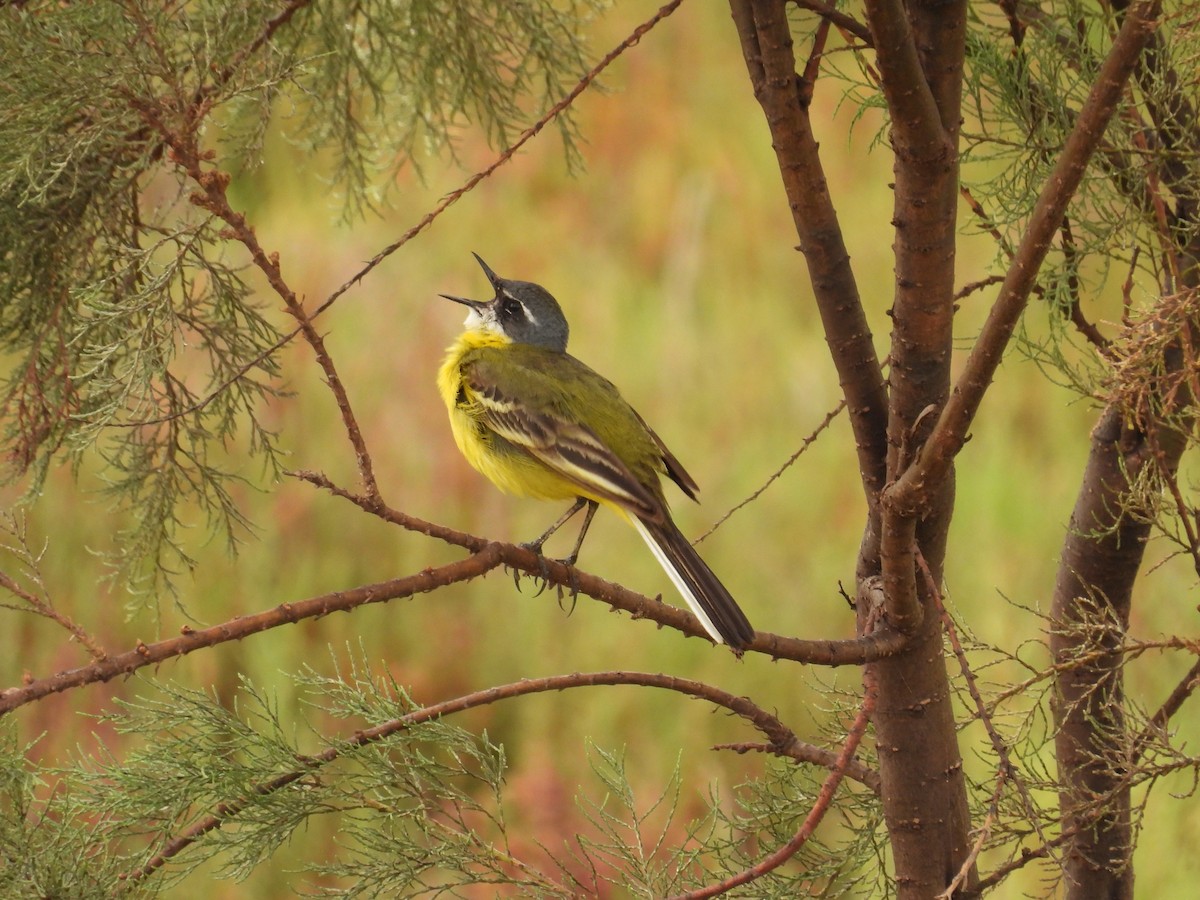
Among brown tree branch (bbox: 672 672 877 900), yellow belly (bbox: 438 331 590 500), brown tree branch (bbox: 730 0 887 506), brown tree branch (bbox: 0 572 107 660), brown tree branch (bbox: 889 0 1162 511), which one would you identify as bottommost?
brown tree branch (bbox: 0 572 107 660)

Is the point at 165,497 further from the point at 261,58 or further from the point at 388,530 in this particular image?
the point at 388,530

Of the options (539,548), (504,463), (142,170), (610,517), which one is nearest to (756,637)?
(539,548)

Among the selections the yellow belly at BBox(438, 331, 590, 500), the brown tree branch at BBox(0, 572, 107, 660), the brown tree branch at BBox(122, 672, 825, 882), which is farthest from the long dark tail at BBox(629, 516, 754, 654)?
the brown tree branch at BBox(0, 572, 107, 660)

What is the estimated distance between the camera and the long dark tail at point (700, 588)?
2359 mm

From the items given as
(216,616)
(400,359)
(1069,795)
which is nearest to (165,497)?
(1069,795)

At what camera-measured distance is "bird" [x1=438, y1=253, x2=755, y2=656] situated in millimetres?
3324

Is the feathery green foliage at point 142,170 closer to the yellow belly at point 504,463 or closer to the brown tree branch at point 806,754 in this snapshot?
the yellow belly at point 504,463

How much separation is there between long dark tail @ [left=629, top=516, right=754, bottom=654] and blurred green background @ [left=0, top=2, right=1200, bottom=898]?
0.90m

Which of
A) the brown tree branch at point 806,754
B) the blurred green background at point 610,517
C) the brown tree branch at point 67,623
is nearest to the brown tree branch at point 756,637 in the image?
the brown tree branch at point 806,754

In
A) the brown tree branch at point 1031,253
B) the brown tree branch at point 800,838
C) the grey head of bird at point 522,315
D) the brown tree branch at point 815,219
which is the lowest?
the brown tree branch at point 800,838

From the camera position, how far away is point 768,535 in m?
7.16

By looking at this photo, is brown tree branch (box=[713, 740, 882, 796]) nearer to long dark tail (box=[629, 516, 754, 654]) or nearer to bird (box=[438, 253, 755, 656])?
long dark tail (box=[629, 516, 754, 654])

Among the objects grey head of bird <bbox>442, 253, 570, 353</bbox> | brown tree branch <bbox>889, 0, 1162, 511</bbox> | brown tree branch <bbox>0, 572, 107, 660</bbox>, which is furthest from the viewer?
grey head of bird <bbox>442, 253, 570, 353</bbox>

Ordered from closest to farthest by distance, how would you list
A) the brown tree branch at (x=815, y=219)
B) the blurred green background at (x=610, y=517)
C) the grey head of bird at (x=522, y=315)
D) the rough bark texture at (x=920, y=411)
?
1. the rough bark texture at (x=920, y=411)
2. the brown tree branch at (x=815, y=219)
3. the grey head of bird at (x=522, y=315)
4. the blurred green background at (x=610, y=517)
